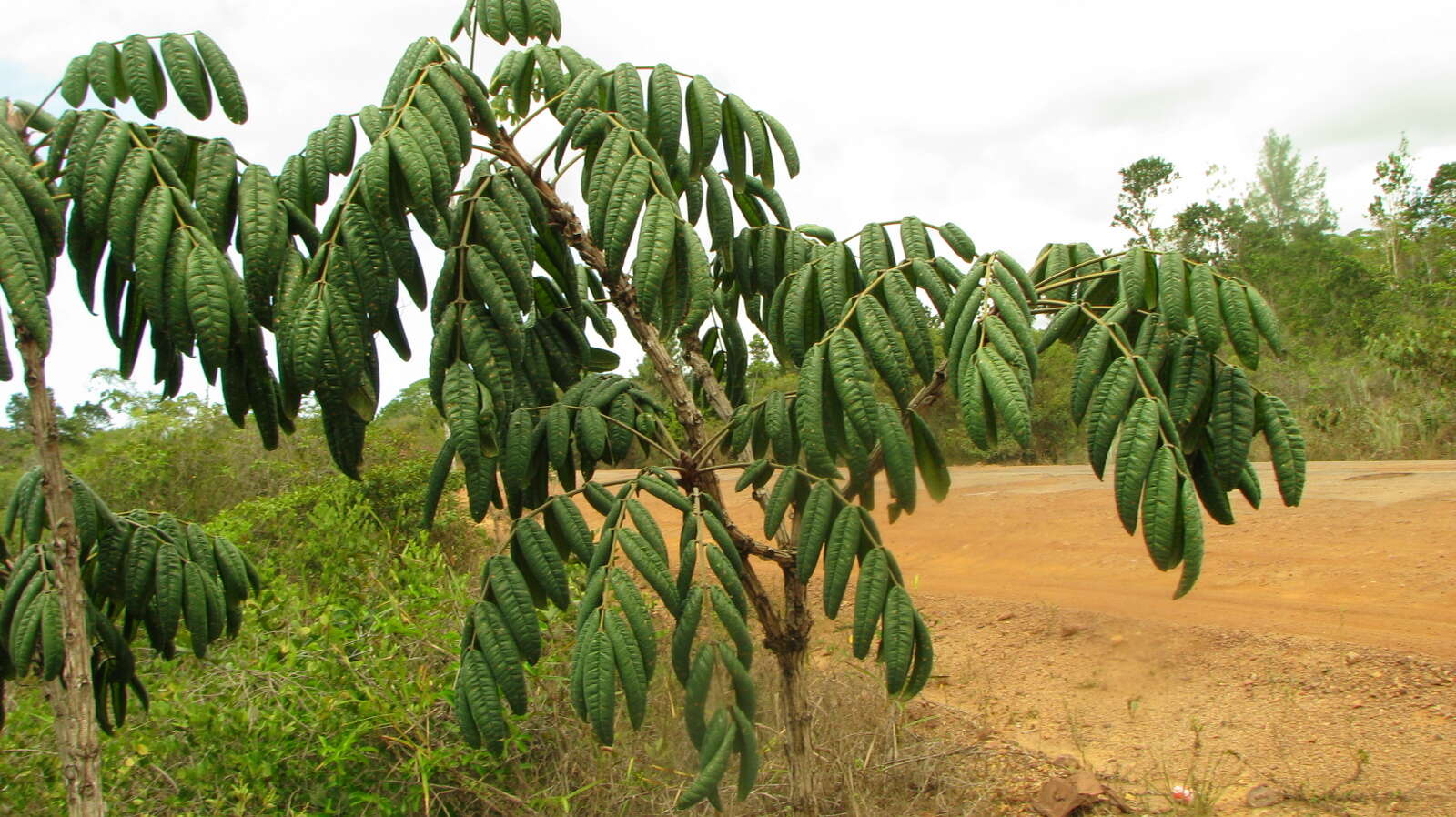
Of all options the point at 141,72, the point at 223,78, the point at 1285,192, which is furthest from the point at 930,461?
the point at 1285,192

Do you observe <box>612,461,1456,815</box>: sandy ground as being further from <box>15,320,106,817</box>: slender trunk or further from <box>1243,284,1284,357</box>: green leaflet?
<box>15,320,106,817</box>: slender trunk

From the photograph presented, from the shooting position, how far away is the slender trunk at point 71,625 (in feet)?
5.38

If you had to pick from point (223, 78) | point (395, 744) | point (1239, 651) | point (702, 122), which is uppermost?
point (223, 78)

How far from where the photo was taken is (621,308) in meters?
2.15

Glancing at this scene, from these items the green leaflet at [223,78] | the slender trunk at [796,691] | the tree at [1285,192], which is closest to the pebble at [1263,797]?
the slender trunk at [796,691]

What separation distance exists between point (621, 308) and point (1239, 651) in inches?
130

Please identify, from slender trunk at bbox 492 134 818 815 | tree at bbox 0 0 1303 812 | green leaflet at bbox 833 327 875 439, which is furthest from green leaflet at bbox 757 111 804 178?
green leaflet at bbox 833 327 875 439

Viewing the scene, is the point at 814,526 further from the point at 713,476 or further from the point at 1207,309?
the point at 1207,309

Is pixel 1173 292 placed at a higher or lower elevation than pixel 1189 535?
higher

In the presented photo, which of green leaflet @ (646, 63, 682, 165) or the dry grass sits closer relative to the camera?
green leaflet @ (646, 63, 682, 165)

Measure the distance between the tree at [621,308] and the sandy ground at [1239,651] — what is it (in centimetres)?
193

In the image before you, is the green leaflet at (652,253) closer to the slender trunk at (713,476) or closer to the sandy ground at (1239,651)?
the slender trunk at (713,476)

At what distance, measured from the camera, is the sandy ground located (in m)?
3.32

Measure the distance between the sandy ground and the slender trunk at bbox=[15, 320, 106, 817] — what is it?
9.10 feet
